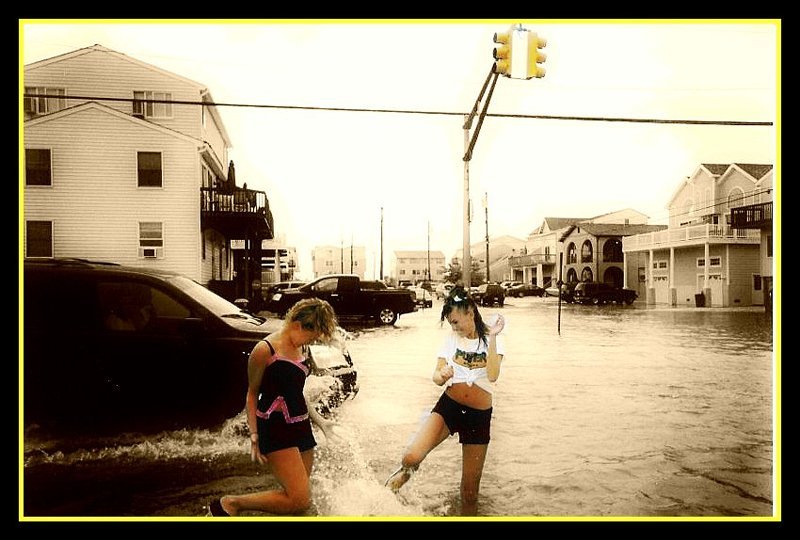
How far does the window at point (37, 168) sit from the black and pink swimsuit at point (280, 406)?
2680mm

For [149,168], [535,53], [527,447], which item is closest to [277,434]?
[527,447]

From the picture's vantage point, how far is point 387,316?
5395 mm

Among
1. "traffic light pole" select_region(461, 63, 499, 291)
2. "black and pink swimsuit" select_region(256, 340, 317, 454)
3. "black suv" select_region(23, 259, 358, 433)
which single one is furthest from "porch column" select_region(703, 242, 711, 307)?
"black and pink swimsuit" select_region(256, 340, 317, 454)

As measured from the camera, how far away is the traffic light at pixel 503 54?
4738 millimetres

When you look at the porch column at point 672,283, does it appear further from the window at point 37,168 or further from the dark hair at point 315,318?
the window at point 37,168

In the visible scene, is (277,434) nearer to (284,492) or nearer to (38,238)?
(284,492)

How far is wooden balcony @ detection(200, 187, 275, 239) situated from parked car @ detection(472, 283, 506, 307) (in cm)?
185

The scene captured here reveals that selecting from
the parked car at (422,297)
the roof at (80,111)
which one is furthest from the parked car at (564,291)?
the roof at (80,111)

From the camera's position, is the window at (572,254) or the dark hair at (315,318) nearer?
the dark hair at (315,318)

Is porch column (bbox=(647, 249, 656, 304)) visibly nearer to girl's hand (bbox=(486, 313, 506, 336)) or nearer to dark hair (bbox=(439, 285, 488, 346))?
girl's hand (bbox=(486, 313, 506, 336))

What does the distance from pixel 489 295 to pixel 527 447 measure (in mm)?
1297

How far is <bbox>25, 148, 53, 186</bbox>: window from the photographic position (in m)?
4.81

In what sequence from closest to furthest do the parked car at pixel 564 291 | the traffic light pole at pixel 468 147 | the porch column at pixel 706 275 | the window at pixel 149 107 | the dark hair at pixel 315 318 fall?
1. the dark hair at pixel 315 318
2. the window at pixel 149 107
3. the traffic light pole at pixel 468 147
4. the porch column at pixel 706 275
5. the parked car at pixel 564 291
